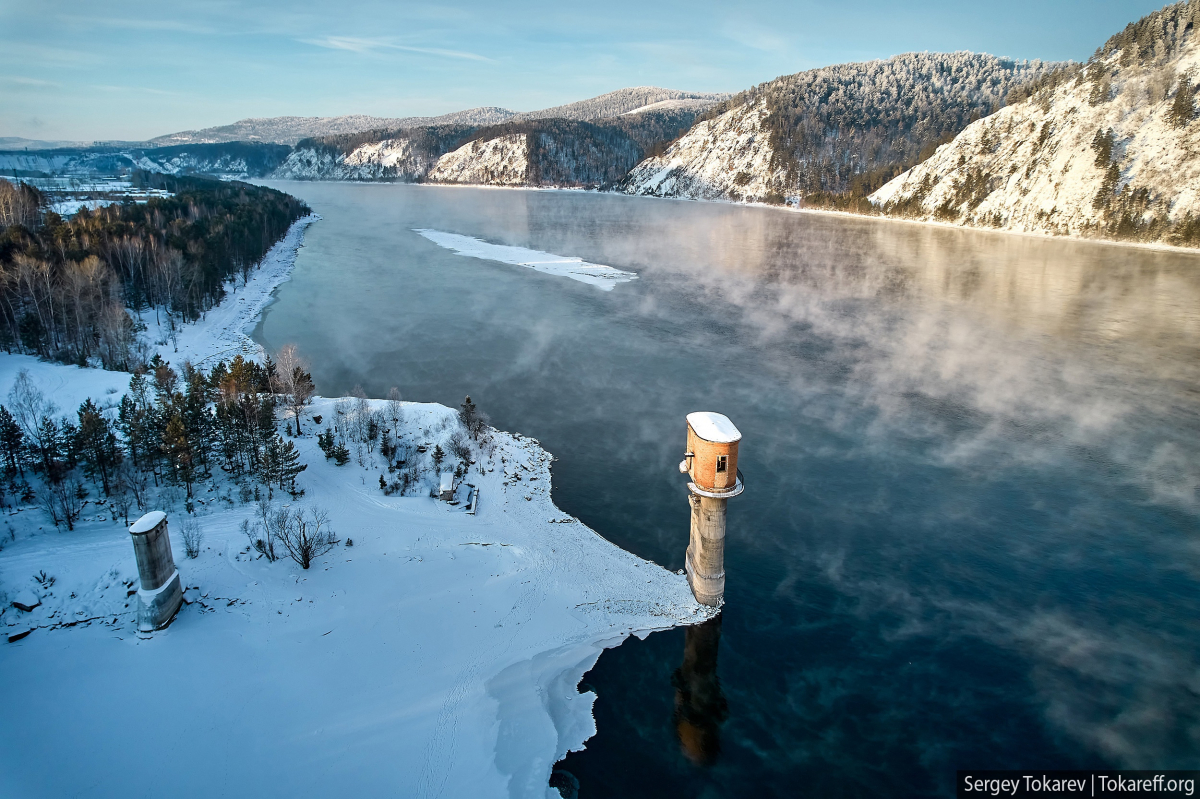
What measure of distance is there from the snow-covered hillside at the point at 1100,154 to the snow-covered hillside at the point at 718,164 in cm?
5557

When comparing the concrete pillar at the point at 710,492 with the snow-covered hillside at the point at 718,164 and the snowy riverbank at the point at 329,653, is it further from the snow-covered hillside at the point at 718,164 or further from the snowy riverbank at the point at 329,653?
the snow-covered hillside at the point at 718,164

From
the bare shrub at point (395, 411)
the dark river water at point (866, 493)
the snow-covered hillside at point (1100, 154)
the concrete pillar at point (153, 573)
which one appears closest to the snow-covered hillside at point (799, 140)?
the snow-covered hillside at point (1100, 154)

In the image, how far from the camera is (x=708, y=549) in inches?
618

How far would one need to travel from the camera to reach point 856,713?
13422 mm

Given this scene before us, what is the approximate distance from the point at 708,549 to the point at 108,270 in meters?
43.6

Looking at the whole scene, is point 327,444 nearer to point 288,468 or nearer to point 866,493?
point 288,468

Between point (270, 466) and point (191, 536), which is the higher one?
point (270, 466)

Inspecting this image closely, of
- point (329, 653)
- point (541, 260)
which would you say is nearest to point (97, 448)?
point (329, 653)

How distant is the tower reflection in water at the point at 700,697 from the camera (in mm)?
12859

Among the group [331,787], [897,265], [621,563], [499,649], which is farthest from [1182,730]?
[897,265]

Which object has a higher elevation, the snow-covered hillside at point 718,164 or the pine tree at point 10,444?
the snow-covered hillside at point 718,164

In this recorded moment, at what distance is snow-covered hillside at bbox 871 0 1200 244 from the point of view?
74.5 meters

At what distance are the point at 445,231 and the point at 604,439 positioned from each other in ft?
231

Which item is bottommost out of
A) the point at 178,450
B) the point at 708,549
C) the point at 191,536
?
the point at 191,536
